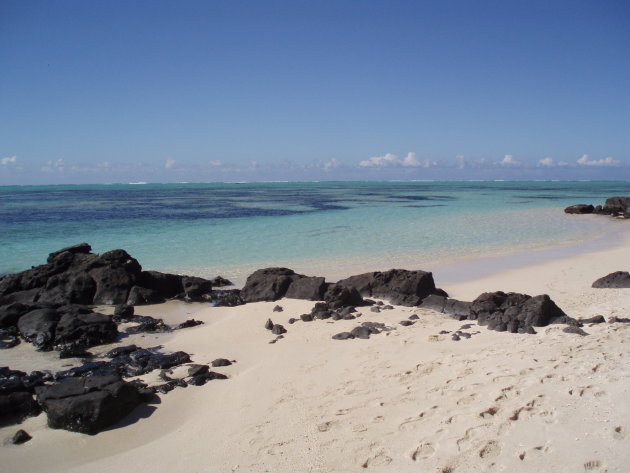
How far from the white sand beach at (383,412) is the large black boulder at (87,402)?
0.44 ft

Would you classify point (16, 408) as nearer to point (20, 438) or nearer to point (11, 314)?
point (20, 438)

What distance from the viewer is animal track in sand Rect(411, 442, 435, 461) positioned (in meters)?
4.15

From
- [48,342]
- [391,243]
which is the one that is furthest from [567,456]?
[391,243]

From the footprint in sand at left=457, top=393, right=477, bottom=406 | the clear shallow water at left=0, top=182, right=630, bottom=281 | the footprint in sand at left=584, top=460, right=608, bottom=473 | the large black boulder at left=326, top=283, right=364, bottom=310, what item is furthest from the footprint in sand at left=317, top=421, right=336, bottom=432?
the clear shallow water at left=0, top=182, right=630, bottom=281

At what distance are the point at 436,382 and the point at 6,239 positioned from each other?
22.8 meters

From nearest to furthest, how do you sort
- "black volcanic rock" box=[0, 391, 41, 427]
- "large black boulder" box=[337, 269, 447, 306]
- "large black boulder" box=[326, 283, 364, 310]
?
"black volcanic rock" box=[0, 391, 41, 427] < "large black boulder" box=[326, 283, 364, 310] < "large black boulder" box=[337, 269, 447, 306]

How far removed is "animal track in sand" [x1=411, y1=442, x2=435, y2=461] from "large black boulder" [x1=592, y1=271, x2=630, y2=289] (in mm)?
8680

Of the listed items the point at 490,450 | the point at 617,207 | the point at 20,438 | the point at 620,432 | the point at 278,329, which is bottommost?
the point at 20,438

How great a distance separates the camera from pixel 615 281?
10812mm

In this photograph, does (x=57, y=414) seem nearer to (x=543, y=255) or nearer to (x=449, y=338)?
(x=449, y=338)

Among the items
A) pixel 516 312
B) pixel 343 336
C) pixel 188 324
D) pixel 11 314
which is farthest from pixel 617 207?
pixel 11 314

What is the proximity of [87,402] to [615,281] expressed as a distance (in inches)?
438

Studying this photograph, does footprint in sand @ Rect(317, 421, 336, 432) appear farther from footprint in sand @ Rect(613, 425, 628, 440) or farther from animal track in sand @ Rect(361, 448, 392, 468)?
footprint in sand @ Rect(613, 425, 628, 440)

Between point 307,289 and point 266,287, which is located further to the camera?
point 266,287
